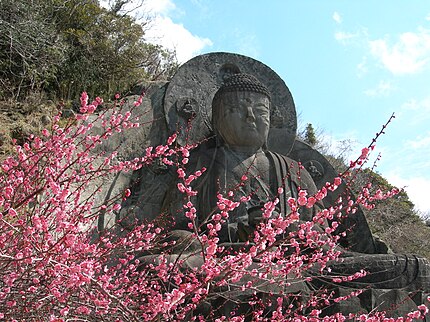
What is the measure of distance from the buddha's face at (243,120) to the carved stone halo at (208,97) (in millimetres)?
495

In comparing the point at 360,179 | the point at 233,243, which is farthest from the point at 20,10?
the point at 360,179

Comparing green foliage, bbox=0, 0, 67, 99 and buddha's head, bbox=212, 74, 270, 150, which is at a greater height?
green foliage, bbox=0, 0, 67, 99

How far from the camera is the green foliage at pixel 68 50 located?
7.97 metres

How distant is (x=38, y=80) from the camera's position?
26.7 ft

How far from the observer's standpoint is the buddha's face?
199 inches

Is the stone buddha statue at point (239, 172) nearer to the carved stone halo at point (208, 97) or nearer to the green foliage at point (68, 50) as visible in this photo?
the carved stone halo at point (208, 97)

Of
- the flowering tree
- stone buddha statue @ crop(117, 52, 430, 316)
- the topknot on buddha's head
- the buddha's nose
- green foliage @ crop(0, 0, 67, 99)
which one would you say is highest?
green foliage @ crop(0, 0, 67, 99)

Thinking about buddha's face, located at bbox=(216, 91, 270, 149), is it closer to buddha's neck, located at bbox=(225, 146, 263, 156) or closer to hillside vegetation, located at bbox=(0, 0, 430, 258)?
buddha's neck, located at bbox=(225, 146, 263, 156)

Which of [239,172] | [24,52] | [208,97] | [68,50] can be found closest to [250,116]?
[239,172]

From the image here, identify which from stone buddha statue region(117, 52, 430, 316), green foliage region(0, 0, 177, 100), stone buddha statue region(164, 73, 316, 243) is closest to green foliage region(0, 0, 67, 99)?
green foliage region(0, 0, 177, 100)

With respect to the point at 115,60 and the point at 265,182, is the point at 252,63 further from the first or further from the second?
the point at 115,60

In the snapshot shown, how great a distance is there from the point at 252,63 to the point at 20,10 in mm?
4427

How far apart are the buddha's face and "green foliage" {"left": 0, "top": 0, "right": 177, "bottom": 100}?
2.57 meters

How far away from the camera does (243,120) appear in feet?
16.6
